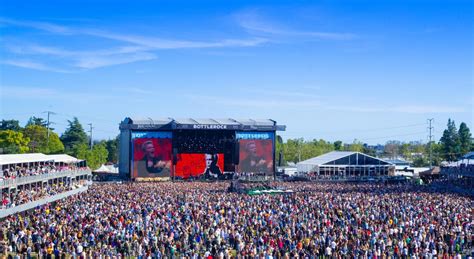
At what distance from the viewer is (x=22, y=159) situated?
4962 centimetres

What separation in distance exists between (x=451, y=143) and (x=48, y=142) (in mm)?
70988

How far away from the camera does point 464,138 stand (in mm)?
112188

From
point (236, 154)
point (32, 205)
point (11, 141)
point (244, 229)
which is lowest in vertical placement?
point (244, 229)

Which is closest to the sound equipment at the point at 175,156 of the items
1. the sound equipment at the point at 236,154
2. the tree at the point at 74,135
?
the sound equipment at the point at 236,154

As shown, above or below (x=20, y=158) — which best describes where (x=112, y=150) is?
above

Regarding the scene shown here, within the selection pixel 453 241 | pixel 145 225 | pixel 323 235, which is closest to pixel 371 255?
pixel 323 235

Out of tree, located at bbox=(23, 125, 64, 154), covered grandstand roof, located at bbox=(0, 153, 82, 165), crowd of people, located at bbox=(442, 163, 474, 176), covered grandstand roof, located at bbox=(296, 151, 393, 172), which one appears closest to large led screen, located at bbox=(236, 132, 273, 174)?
covered grandstand roof, located at bbox=(296, 151, 393, 172)

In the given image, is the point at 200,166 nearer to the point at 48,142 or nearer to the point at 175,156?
the point at 175,156

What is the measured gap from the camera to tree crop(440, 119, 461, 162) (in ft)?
367

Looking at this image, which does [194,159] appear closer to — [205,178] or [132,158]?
[205,178]

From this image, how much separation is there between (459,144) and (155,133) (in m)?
61.0

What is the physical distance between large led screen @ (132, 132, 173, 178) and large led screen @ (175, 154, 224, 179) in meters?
1.53

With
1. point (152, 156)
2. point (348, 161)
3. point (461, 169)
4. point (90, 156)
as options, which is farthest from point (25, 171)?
point (348, 161)

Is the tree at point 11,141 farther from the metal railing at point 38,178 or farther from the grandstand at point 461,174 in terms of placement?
the grandstand at point 461,174
